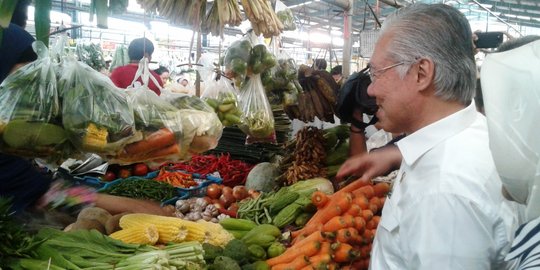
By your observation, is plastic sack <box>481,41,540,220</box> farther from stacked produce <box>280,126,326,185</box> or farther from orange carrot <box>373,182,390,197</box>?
stacked produce <box>280,126,326,185</box>

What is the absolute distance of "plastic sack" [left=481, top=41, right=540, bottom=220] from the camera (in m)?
0.85

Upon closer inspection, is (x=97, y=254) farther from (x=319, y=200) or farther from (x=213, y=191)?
(x=213, y=191)

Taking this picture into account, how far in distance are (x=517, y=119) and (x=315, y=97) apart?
2925mm

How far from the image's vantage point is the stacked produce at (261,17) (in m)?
2.61

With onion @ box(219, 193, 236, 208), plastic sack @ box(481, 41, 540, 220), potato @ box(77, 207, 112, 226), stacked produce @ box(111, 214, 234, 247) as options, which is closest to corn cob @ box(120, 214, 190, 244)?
stacked produce @ box(111, 214, 234, 247)

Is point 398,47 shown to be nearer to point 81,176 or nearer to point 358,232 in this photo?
point 358,232

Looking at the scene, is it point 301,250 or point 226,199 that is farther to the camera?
point 226,199

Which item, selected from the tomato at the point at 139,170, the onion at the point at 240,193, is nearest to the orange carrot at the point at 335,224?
the onion at the point at 240,193

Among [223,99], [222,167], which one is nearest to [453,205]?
[223,99]

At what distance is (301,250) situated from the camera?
2.46 m

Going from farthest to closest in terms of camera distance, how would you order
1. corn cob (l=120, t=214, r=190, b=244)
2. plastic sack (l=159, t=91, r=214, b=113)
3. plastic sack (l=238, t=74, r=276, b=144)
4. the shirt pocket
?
plastic sack (l=238, t=74, r=276, b=144), corn cob (l=120, t=214, r=190, b=244), plastic sack (l=159, t=91, r=214, b=113), the shirt pocket

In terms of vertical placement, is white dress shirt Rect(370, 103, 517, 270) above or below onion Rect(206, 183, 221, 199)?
above

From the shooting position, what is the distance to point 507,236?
53.8 inches

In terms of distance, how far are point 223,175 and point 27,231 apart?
2.35 meters
